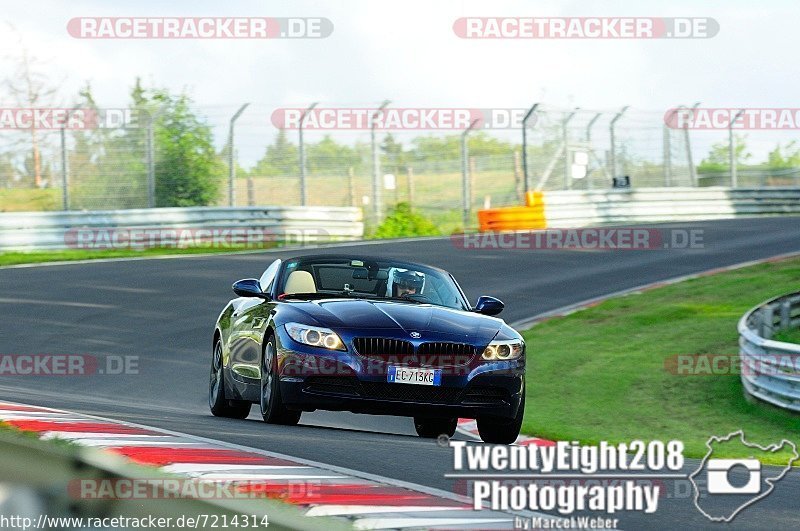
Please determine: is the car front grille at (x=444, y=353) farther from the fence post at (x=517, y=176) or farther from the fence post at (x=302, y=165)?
the fence post at (x=517, y=176)

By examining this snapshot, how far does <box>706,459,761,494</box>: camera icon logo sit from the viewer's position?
7848 millimetres

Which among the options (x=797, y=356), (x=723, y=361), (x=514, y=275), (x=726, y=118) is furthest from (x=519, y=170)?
(x=797, y=356)

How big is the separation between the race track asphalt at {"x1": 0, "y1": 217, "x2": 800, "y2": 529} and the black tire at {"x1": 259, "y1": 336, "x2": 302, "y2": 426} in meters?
0.16

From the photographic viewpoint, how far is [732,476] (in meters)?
8.83

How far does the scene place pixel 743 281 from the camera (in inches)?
853

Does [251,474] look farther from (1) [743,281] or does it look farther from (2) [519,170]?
(2) [519,170]

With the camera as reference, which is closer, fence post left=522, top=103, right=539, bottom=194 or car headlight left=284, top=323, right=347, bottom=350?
car headlight left=284, top=323, right=347, bottom=350

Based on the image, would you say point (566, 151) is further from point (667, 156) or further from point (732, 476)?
point (732, 476)

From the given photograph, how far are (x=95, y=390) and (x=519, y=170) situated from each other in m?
27.6

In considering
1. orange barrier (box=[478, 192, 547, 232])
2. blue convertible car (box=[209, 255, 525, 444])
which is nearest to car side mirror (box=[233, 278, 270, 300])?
blue convertible car (box=[209, 255, 525, 444])

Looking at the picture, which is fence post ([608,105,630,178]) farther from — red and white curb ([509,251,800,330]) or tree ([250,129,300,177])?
red and white curb ([509,251,800,330])

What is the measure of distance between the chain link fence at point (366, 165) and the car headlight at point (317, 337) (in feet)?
66.6

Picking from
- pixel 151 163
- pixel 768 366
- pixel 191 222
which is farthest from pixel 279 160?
pixel 768 366

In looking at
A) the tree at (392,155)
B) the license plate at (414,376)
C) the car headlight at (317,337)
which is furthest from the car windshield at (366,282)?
the tree at (392,155)
